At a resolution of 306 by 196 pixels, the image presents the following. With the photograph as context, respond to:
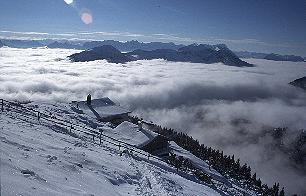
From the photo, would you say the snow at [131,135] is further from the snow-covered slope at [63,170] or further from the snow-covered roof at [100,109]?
the snow-covered slope at [63,170]

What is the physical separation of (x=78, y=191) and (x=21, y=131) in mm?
12263

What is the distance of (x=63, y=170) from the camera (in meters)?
20.5

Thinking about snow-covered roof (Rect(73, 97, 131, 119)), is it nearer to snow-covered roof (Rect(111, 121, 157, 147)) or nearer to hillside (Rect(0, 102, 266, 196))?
snow-covered roof (Rect(111, 121, 157, 147))

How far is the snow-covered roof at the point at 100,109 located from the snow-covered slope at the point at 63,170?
30478mm

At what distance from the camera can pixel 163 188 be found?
2461 cm

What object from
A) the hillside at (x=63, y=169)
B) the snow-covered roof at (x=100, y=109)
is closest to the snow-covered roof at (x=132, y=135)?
the snow-covered roof at (x=100, y=109)

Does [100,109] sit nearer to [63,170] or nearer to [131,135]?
[131,135]

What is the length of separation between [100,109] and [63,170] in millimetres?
47918

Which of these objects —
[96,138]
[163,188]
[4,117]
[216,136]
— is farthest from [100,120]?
[216,136]

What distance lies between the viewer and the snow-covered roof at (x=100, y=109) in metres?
64.0

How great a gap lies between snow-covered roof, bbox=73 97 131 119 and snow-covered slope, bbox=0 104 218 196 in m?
30.5

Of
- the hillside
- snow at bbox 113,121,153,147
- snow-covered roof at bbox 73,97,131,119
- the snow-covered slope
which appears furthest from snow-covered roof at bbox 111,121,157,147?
the snow-covered slope

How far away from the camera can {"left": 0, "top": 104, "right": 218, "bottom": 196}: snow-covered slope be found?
642 inches

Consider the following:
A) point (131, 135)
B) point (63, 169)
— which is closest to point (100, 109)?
point (131, 135)
